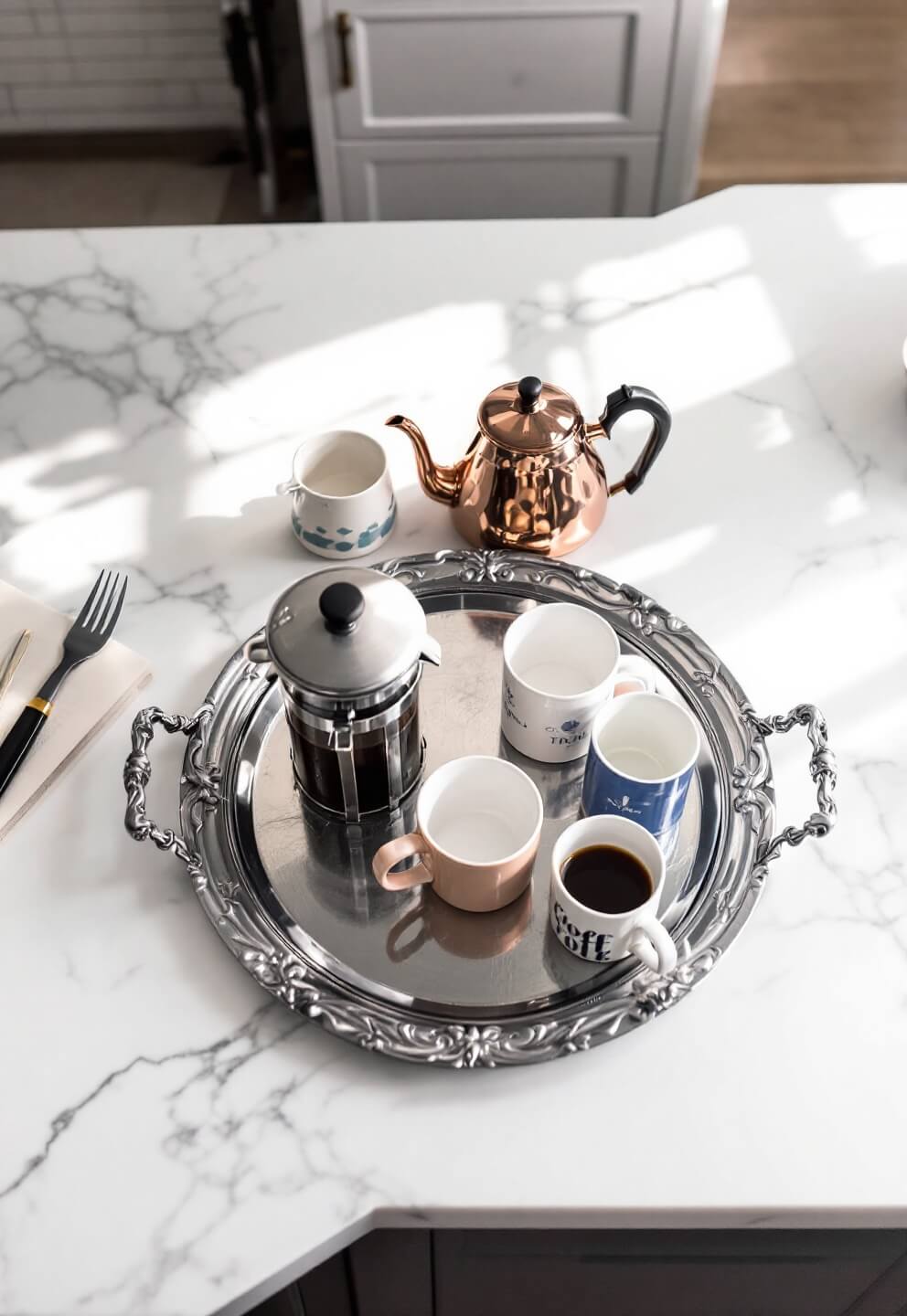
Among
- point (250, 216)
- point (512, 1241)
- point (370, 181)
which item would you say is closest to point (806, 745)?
point (512, 1241)

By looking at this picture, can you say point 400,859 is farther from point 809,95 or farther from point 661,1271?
point 809,95

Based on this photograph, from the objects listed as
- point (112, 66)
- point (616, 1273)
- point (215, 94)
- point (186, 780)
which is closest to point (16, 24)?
point (112, 66)

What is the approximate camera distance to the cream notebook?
0.88 metres

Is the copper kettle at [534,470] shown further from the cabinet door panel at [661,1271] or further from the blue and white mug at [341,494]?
the cabinet door panel at [661,1271]

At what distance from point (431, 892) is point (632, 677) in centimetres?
22

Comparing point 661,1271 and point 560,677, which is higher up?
point 560,677

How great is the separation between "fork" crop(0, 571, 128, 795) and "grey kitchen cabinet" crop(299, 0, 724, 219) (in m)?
1.33

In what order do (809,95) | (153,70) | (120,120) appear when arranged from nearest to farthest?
1. (153,70)
2. (120,120)
3. (809,95)

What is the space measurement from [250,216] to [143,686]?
199 centimetres

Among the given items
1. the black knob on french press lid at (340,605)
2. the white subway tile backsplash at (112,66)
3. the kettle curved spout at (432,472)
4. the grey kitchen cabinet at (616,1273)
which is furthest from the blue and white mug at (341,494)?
the white subway tile backsplash at (112,66)

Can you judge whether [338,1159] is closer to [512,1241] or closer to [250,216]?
[512,1241]

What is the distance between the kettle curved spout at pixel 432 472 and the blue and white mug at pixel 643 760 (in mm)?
273

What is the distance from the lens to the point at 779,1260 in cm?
83

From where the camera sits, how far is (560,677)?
0.92 meters
